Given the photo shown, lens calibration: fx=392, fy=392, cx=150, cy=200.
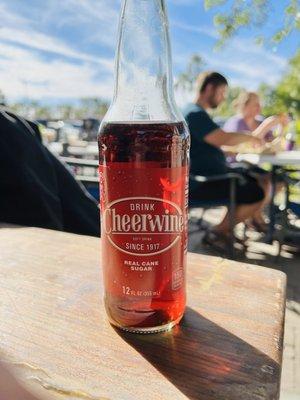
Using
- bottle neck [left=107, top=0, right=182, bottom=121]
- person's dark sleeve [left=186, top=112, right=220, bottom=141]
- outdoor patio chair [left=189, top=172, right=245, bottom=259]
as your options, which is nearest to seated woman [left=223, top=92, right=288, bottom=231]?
outdoor patio chair [left=189, top=172, right=245, bottom=259]

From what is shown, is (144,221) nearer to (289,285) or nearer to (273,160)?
(289,285)

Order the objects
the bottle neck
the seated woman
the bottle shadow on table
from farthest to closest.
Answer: the seated woman, the bottle neck, the bottle shadow on table

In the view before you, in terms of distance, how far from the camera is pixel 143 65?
693 mm

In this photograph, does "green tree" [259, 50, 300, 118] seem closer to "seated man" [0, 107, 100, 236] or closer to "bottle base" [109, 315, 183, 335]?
"seated man" [0, 107, 100, 236]

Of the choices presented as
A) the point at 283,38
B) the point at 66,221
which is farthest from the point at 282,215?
the point at 66,221

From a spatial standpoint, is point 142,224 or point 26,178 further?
point 26,178

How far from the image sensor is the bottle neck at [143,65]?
0.67m

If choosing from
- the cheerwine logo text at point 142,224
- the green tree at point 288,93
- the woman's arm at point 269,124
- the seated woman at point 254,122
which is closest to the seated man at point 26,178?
the cheerwine logo text at point 142,224

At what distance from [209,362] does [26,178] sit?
2.73 ft

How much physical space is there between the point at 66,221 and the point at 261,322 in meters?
0.93

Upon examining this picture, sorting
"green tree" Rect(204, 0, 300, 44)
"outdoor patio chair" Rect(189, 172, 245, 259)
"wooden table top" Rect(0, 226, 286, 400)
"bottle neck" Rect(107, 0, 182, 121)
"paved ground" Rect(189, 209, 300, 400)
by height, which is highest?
"green tree" Rect(204, 0, 300, 44)

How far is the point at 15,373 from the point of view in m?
0.45

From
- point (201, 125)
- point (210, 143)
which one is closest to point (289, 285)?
point (210, 143)

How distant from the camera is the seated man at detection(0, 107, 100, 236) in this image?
3.72ft
